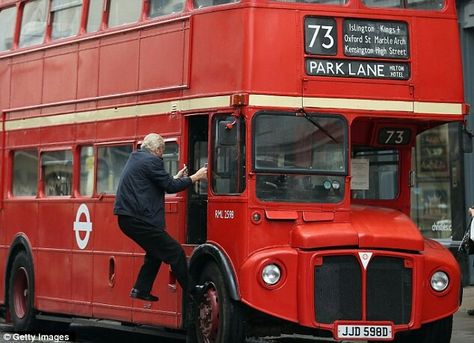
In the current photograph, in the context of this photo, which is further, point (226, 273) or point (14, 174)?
point (14, 174)

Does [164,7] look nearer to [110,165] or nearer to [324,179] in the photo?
[110,165]

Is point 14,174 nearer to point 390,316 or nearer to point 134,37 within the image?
point 134,37

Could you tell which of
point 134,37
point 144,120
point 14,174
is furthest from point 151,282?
point 14,174

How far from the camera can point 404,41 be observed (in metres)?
12.4

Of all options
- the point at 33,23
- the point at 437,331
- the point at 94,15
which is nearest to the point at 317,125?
the point at 437,331

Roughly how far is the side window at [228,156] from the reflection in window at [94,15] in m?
3.43

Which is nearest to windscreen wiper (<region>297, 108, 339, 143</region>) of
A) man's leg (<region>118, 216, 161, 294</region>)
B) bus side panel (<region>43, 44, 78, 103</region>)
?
man's leg (<region>118, 216, 161, 294</region>)

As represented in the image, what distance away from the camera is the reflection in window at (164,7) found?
13.2 meters

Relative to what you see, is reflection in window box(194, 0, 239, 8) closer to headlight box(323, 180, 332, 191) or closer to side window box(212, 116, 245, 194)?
side window box(212, 116, 245, 194)

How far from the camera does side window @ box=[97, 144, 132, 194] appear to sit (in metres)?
14.2

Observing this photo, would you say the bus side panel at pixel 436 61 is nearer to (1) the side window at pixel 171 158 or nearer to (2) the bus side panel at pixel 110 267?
(1) the side window at pixel 171 158

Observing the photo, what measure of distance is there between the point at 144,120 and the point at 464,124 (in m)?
3.42

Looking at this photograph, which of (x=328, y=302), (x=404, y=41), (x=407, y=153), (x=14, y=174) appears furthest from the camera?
(x=14, y=174)

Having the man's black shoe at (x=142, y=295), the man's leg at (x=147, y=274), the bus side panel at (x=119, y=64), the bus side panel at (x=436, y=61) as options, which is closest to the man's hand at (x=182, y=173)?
the man's leg at (x=147, y=274)
